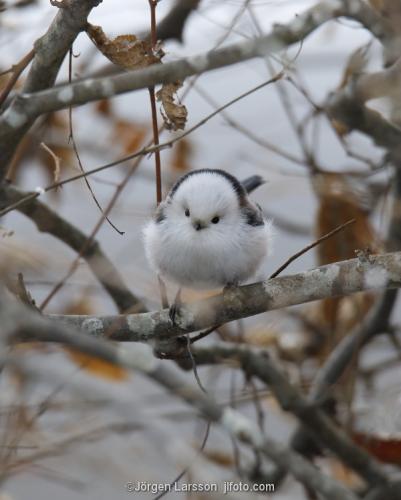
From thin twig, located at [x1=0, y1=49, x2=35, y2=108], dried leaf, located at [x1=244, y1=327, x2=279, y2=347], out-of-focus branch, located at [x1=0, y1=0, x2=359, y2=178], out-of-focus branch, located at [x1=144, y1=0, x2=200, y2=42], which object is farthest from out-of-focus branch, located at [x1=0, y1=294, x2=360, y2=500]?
dried leaf, located at [x1=244, y1=327, x2=279, y2=347]

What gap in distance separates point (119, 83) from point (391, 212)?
5.10 feet

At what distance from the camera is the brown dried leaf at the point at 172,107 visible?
1.67 metres

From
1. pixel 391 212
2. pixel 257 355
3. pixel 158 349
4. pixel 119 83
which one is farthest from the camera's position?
pixel 391 212

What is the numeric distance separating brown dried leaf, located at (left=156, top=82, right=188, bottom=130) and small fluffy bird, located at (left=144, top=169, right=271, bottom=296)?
31cm

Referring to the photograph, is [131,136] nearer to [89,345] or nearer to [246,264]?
[246,264]

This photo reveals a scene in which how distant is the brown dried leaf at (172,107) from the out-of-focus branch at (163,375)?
73 centimetres

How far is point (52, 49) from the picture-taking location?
66.6 inches

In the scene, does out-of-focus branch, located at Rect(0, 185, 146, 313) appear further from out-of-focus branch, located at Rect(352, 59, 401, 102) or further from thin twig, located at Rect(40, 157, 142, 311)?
out-of-focus branch, located at Rect(352, 59, 401, 102)

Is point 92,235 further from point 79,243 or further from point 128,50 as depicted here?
point 128,50

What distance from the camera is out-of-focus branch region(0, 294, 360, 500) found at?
2.69 ft

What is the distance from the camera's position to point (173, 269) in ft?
6.54

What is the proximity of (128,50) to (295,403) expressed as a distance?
1.26 m

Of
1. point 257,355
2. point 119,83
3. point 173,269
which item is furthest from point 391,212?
point 119,83

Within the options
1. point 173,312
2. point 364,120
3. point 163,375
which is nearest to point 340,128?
point 364,120
